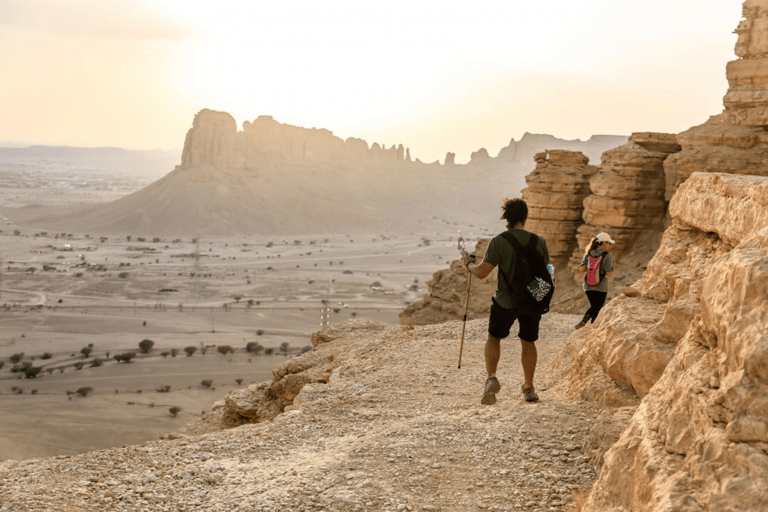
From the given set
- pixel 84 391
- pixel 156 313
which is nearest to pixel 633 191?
pixel 84 391

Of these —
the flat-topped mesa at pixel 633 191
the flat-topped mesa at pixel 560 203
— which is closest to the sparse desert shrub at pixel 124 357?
the flat-topped mesa at pixel 560 203

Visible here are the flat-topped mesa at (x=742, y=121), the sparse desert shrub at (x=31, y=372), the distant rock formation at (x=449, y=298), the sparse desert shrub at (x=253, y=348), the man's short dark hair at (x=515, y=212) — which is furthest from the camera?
the sparse desert shrub at (x=253, y=348)

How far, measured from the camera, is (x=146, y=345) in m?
28.1

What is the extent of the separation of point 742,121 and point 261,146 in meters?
96.2

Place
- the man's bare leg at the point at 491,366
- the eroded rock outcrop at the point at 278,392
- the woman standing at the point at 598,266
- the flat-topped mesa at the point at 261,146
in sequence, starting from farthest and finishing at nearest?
1. the flat-topped mesa at the point at 261,146
2. the eroded rock outcrop at the point at 278,392
3. the woman standing at the point at 598,266
4. the man's bare leg at the point at 491,366

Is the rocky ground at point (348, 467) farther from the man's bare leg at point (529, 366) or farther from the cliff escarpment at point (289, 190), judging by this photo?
the cliff escarpment at point (289, 190)

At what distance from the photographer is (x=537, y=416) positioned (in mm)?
4559

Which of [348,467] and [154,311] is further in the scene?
[154,311]

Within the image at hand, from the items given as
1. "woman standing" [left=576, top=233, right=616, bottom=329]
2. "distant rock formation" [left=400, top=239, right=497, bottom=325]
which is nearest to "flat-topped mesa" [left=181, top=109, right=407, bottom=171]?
"distant rock formation" [left=400, top=239, right=497, bottom=325]

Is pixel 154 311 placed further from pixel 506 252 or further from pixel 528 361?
pixel 506 252

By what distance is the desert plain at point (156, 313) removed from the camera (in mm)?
19578

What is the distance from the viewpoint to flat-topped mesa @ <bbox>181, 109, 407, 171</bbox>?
92.6 metres

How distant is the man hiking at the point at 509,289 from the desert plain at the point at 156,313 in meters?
13.8

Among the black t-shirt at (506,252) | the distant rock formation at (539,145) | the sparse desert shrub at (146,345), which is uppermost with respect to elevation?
the distant rock formation at (539,145)
